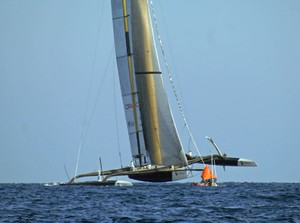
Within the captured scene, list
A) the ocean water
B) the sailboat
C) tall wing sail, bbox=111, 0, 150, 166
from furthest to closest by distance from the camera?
tall wing sail, bbox=111, 0, 150, 166 < the sailboat < the ocean water

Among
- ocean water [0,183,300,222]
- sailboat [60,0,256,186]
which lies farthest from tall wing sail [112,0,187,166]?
ocean water [0,183,300,222]

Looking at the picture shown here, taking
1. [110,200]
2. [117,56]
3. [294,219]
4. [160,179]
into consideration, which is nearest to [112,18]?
[117,56]

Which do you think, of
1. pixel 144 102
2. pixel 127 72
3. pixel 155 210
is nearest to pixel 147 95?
pixel 144 102

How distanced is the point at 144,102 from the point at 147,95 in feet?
2.41

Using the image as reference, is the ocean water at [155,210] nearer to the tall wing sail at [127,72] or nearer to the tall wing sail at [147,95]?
the tall wing sail at [147,95]

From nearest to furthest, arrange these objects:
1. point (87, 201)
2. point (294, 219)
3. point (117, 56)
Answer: point (294, 219) → point (87, 201) → point (117, 56)

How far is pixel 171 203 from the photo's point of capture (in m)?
46.5

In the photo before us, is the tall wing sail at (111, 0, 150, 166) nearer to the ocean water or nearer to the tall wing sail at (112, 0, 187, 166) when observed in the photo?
the tall wing sail at (112, 0, 187, 166)

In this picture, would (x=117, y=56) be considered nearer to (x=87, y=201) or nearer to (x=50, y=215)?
(x=87, y=201)

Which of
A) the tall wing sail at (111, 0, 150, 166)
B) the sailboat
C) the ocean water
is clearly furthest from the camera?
the tall wing sail at (111, 0, 150, 166)

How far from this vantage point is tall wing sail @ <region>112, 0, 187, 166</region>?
240ft

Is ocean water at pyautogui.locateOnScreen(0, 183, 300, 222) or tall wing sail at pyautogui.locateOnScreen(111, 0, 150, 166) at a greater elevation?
tall wing sail at pyautogui.locateOnScreen(111, 0, 150, 166)

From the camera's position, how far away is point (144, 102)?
7394 centimetres

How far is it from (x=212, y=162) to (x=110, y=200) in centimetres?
2924
